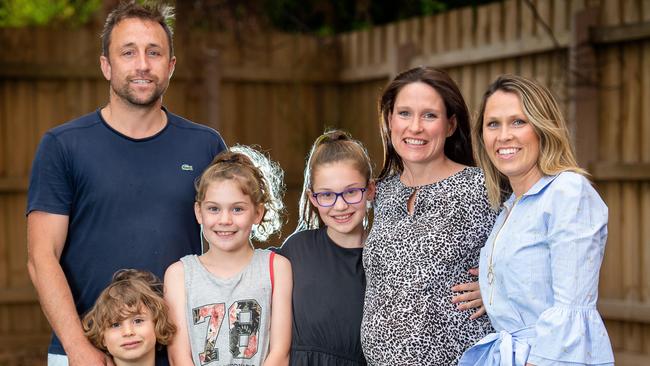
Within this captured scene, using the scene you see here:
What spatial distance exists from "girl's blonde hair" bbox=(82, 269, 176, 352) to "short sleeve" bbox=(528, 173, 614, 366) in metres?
1.29

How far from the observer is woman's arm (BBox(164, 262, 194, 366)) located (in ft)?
10.5

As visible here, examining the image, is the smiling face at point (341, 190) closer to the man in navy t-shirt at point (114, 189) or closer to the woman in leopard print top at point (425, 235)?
the woman in leopard print top at point (425, 235)

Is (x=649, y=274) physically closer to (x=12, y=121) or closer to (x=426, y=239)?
(x=426, y=239)

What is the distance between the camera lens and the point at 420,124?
3234mm

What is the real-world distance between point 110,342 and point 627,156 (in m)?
3.82

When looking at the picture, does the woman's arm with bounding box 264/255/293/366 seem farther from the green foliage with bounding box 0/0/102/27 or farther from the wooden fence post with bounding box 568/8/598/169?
the green foliage with bounding box 0/0/102/27

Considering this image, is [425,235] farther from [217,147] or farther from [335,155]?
[217,147]

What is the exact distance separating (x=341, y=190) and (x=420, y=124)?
38cm

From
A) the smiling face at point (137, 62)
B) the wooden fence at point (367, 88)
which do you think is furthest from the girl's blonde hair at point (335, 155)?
the wooden fence at point (367, 88)

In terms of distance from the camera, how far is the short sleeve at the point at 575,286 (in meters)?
2.60

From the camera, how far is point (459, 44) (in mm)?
7258

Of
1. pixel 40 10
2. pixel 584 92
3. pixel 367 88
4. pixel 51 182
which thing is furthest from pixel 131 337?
pixel 40 10

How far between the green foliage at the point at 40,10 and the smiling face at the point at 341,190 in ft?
22.0

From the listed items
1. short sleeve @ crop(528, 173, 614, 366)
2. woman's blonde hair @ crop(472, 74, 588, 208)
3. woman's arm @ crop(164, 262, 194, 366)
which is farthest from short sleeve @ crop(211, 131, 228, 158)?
short sleeve @ crop(528, 173, 614, 366)
